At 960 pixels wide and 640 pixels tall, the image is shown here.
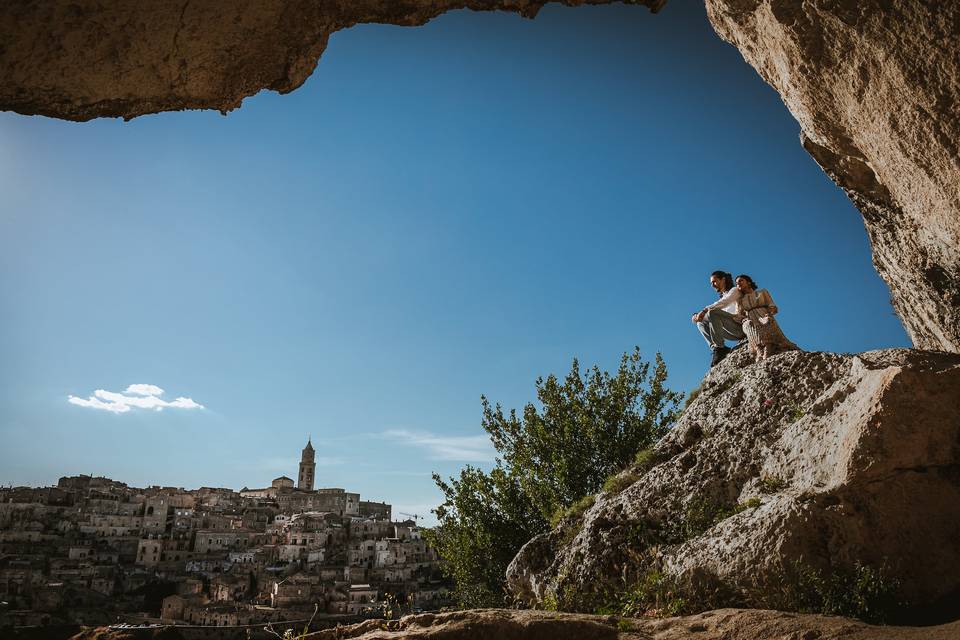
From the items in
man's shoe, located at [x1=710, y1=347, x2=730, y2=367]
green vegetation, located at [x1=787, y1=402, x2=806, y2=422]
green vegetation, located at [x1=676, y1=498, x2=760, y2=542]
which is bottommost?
green vegetation, located at [x1=676, y1=498, x2=760, y2=542]

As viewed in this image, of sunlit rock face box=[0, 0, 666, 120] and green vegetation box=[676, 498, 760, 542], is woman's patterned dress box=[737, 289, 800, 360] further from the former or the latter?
sunlit rock face box=[0, 0, 666, 120]

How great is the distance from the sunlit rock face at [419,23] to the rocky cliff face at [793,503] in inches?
79.2

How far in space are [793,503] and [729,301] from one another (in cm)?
501

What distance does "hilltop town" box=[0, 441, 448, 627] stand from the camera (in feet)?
180

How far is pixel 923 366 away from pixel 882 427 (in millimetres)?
1014

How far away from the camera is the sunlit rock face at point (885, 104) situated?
4.56m

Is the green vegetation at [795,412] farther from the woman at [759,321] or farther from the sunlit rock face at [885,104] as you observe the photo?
the sunlit rock face at [885,104]

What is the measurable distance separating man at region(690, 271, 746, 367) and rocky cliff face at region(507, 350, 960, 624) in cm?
197

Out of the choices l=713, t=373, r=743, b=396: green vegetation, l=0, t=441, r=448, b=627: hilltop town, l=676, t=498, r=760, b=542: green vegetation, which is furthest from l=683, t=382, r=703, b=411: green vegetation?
l=0, t=441, r=448, b=627: hilltop town

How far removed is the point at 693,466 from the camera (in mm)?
8234

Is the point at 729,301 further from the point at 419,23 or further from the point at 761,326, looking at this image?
the point at 419,23

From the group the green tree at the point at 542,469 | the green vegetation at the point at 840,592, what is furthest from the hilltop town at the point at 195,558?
the green vegetation at the point at 840,592

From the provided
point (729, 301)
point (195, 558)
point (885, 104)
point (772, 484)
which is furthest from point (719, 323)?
point (195, 558)

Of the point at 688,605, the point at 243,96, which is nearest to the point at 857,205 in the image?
the point at 688,605
